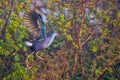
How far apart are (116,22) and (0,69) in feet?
8.84

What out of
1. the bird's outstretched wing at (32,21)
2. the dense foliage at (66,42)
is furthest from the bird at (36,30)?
the dense foliage at (66,42)

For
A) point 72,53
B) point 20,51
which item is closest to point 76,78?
point 72,53

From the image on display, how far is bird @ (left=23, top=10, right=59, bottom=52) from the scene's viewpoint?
5078 millimetres

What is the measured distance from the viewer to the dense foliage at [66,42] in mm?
5879

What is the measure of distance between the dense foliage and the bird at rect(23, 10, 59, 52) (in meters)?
0.38

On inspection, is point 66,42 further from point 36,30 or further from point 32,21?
point 32,21

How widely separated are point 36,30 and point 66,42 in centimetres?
196

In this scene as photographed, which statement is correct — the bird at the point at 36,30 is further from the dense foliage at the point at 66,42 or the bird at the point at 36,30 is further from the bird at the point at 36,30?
the dense foliage at the point at 66,42

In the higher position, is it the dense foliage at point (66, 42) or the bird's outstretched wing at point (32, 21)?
the bird's outstretched wing at point (32, 21)

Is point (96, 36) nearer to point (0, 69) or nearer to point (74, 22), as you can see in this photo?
point (74, 22)

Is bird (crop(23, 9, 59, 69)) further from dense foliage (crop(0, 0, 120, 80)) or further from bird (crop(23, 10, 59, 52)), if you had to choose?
dense foliage (crop(0, 0, 120, 80))

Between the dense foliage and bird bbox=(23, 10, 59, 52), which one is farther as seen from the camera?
the dense foliage

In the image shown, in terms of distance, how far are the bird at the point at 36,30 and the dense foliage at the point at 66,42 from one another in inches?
15.0

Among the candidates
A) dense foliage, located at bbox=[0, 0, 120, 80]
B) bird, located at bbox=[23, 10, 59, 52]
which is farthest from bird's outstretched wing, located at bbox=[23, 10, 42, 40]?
dense foliage, located at bbox=[0, 0, 120, 80]
